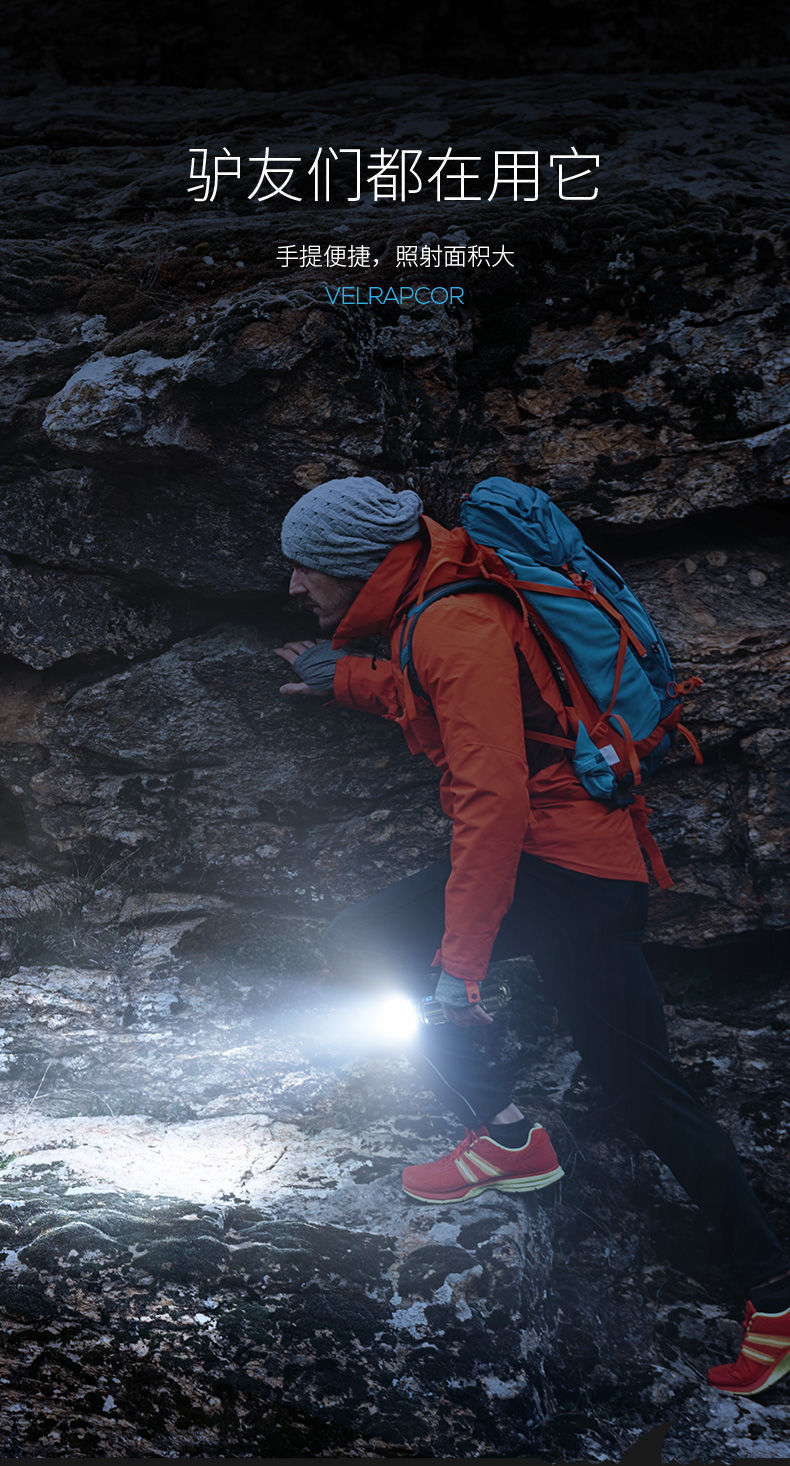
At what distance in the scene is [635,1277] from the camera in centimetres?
453

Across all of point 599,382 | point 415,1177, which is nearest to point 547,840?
point 415,1177

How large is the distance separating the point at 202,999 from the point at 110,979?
2.16 ft

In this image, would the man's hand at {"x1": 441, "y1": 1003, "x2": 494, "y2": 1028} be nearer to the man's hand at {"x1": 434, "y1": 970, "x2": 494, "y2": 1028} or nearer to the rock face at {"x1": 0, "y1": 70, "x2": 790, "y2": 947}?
the man's hand at {"x1": 434, "y1": 970, "x2": 494, "y2": 1028}

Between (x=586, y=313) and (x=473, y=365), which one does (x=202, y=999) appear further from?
(x=586, y=313)

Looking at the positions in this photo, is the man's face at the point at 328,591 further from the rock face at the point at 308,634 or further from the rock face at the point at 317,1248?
the rock face at the point at 317,1248

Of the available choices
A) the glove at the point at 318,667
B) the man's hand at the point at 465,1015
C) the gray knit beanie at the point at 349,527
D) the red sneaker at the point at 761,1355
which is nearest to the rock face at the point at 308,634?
the red sneaker at the point at 761,1355

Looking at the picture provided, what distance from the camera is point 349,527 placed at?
13.9 feet

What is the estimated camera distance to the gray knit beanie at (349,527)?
4.22 metres

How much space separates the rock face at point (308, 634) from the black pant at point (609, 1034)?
0.70m

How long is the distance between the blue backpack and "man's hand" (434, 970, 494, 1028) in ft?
3.61

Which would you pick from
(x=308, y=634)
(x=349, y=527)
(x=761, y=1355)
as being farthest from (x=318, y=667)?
(x=761, y=1355)

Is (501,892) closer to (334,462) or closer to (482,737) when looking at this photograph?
(482,737)

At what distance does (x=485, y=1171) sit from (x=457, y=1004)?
3.73 feet

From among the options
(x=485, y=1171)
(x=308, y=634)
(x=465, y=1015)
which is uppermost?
(x=308, y=634)
